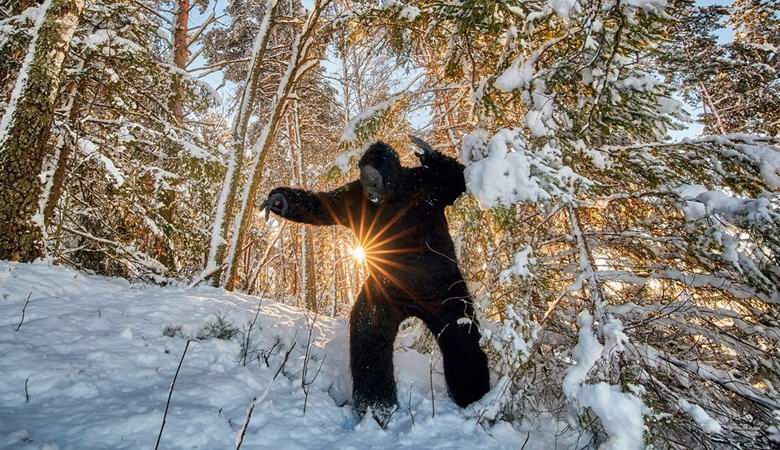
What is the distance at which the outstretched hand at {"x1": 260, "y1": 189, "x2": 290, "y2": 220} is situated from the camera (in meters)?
2.85

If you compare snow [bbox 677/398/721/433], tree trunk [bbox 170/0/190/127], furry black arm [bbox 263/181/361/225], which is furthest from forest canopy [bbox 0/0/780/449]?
tree trunk [bbox 170/0/190/127]

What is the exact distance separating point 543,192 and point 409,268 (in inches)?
41.4

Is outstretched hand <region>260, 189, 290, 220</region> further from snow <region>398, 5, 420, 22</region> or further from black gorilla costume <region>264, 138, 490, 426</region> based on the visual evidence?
snow <region>398, 5, 420, 22</region>

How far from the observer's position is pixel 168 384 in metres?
1.96

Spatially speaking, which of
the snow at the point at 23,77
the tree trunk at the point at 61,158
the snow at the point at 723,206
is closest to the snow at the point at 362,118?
the snow at the point at 723,206

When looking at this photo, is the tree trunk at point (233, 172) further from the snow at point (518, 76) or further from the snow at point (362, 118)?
the snow at point (518, 76)

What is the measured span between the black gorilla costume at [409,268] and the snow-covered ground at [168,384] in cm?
31

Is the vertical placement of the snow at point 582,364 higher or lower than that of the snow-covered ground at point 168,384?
higher

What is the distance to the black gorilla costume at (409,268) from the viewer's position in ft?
8.49

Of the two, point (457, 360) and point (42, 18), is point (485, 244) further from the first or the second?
point (42, 18)

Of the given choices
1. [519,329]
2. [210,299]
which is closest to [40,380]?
[210,299]

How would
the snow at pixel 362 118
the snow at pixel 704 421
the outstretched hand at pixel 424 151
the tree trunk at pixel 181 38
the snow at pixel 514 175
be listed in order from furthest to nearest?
the tree trunk at pixel 181 38 → the snow at pixel 362 118 → the outstretched hand at pixel 424 151 → the snow at pixel 514 175 → the snow at pixel 704 421

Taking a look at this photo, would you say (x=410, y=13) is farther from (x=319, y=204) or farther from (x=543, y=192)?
(x=543, y=192)

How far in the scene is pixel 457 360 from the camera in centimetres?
262
